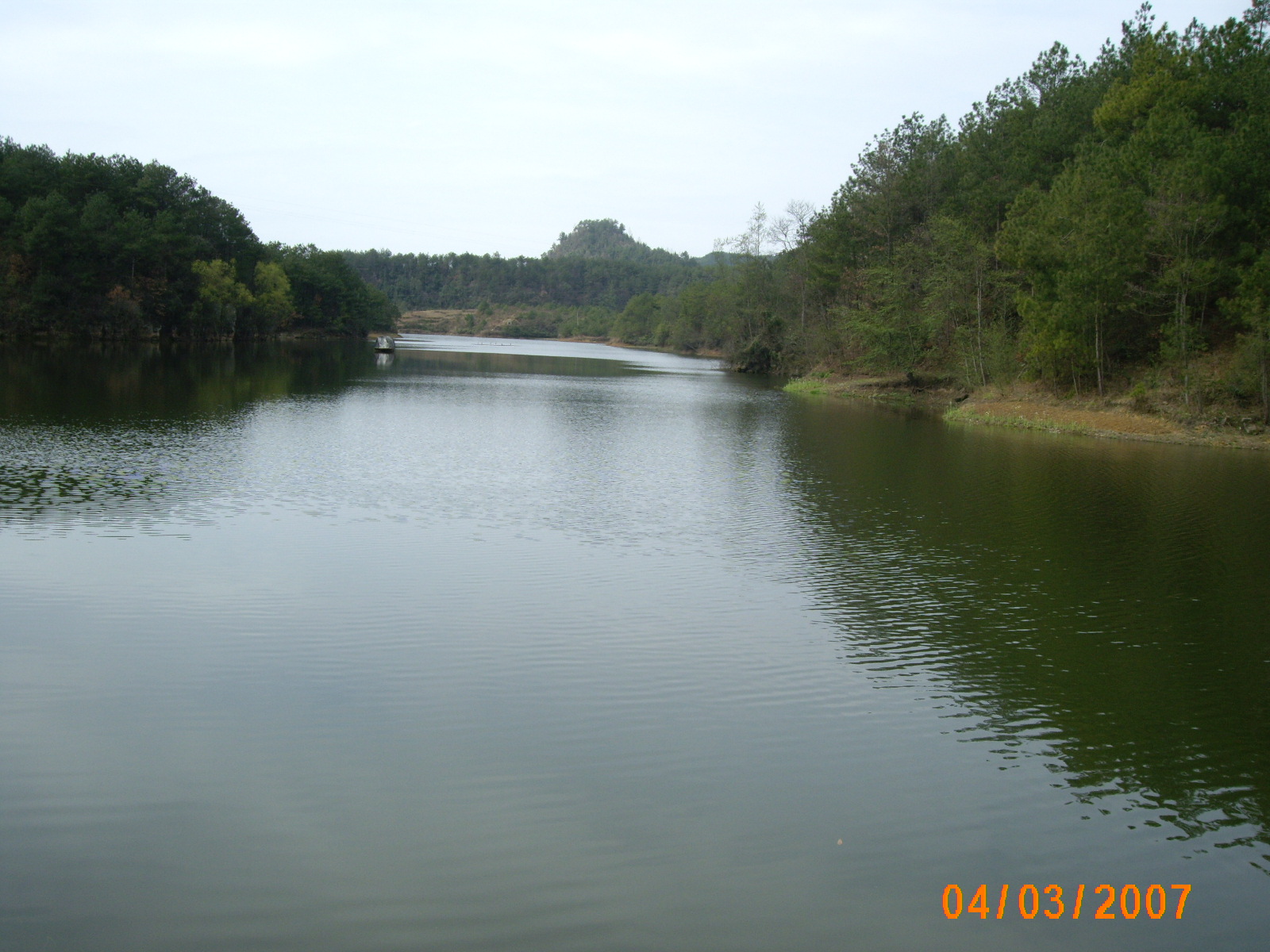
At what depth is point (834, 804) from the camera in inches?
263

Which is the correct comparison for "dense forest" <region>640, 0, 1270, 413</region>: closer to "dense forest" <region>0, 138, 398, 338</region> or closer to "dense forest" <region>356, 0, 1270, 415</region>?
"dense forest" <region>356, 0, 1270, 415</region>

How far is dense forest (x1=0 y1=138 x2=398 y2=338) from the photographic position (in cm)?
5984

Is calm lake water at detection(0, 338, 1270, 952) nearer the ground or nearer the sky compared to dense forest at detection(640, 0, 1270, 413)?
nearer the ground

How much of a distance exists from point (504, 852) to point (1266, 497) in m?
20.5

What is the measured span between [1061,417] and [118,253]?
60375 millimetres

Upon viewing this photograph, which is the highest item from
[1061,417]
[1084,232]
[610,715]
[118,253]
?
[118,253]

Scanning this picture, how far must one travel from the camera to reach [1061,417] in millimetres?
34719
